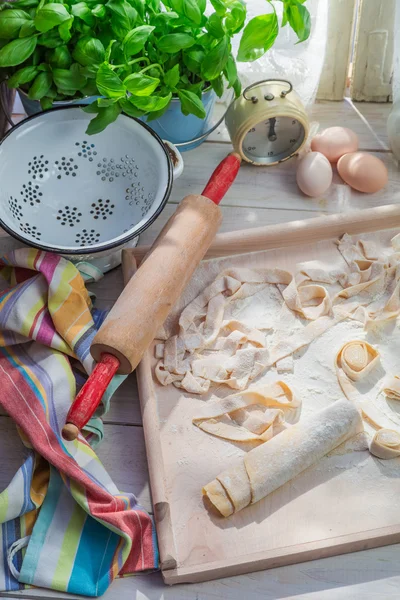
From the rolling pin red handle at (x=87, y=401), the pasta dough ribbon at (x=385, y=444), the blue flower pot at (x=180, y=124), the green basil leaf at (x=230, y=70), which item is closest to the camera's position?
the rolling pin red handle at (x=87, y=401)

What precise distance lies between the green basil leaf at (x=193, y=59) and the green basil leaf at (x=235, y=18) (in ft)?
0.15

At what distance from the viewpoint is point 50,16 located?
0.89m

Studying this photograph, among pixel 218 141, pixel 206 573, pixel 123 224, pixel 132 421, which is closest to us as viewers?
pixel 206 573

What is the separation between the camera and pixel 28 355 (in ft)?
3.13

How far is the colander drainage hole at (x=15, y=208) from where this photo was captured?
102 centimetres

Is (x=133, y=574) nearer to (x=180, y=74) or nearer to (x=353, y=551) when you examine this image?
(x=353, y=551)

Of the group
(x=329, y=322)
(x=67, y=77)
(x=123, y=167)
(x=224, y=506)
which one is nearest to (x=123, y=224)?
(x=123, y=167)

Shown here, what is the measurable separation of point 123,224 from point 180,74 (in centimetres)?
22

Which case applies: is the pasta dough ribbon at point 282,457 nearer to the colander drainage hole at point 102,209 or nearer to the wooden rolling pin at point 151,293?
the wooden rolling pin at point 151,293

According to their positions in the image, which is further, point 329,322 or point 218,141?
point 218,141

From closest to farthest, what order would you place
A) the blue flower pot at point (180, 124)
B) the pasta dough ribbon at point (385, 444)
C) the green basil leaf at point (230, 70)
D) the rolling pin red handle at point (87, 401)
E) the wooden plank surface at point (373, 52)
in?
the rolling pin red handle at point (87, 401), the pasta dough ribbon at point (385, 444), the green basil leaf at point (230, 70), the blue flower pot at point (180, 124), the wooden plank surface at point (373, 52)

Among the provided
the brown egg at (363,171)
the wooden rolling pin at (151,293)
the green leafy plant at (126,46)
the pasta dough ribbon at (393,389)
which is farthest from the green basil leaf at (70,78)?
the pasta dough ribbon at (393,389)

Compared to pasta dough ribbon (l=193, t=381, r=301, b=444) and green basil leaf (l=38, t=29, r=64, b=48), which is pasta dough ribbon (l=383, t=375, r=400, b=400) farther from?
green basil leaf (l=38, t=29, r=64, b=48)

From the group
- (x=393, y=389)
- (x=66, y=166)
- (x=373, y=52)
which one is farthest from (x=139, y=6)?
(x=393, y=389)
